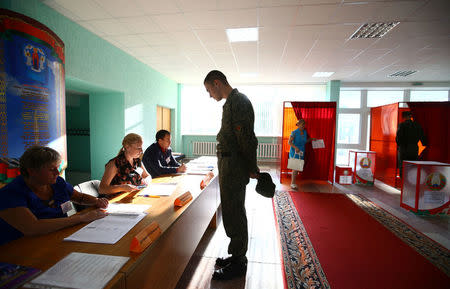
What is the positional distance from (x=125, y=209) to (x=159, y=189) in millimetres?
473

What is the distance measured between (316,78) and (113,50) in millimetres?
5763

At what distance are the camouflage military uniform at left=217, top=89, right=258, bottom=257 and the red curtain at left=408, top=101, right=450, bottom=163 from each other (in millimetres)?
4786

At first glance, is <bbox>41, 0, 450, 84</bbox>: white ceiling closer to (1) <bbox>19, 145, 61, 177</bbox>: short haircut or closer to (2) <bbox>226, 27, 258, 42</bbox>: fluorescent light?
(2) <bbox>226, 27, 258, 42</bbox>: fluorescent light

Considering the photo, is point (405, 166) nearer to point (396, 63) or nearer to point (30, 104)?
point (396, 63)

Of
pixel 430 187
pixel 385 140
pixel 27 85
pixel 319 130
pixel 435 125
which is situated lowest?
pixel 430 187

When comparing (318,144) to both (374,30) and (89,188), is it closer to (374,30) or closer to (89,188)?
(374,30)

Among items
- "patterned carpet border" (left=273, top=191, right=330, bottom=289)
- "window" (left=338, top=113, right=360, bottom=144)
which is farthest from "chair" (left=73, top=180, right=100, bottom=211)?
"window" (left=338, top=113, right=360, bottom=144)

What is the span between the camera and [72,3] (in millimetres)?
2811

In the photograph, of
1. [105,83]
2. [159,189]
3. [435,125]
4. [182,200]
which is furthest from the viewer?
[435,125]

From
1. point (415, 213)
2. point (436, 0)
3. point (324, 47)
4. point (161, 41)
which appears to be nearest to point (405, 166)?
point (415, 213)

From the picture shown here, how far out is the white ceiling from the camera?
9.45 ft

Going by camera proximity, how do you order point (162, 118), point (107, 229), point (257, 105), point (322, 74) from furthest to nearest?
point (257, 105), point (162, 118), point (322, 74), point (107, 229)

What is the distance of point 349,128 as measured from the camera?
764 cm

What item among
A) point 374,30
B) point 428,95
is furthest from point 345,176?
point 428,95
